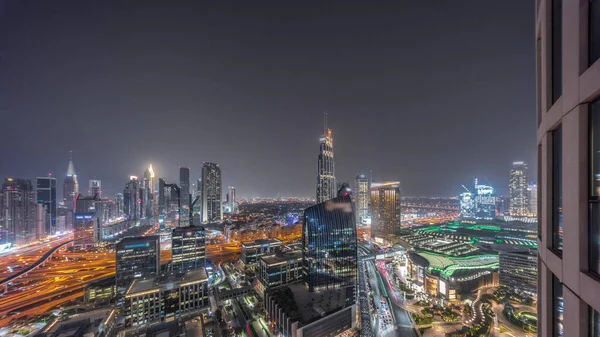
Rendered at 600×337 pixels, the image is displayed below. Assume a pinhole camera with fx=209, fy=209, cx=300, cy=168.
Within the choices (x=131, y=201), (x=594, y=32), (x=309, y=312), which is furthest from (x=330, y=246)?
(x=131, y=201)

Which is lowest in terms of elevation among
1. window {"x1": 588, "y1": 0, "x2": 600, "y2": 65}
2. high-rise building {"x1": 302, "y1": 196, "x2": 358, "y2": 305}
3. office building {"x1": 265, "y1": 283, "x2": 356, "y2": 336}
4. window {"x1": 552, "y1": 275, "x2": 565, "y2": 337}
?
office building {"x1": 265, "y1": 283, "x2": 356, "y2": 336}

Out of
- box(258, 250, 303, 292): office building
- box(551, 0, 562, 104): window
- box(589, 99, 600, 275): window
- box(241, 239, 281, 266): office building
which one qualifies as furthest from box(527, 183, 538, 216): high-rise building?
box(589, 99, 600, 275): window

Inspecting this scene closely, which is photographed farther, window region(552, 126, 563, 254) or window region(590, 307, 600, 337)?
window region(552, 126, 563, 254)

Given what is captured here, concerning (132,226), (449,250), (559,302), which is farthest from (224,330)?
(132,226)

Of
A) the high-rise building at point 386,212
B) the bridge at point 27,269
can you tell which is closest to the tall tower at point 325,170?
the high-rise building at point 386,212

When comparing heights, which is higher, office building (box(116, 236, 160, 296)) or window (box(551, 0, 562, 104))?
window (box(551, 0, 562, 104))

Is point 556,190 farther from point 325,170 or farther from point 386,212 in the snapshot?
point 325,170

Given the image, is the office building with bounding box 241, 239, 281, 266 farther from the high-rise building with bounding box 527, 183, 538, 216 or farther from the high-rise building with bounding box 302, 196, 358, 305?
the high-rise building with bounding box 527, 183, 538, 216
